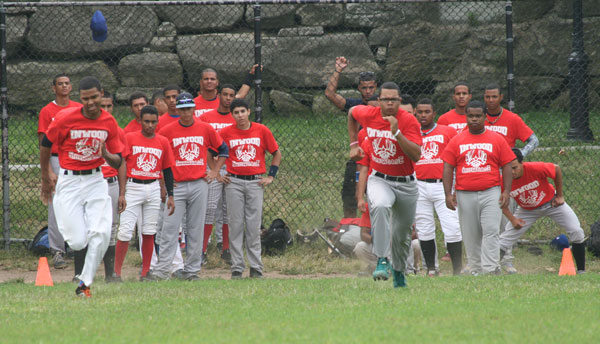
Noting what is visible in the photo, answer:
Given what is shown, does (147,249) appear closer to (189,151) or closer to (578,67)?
(189,151)

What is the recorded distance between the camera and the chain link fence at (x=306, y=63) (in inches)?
501

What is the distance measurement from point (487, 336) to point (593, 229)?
564 cm

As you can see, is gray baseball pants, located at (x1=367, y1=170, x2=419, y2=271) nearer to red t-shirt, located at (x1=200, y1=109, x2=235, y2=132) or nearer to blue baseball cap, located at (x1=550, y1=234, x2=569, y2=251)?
red t-shirt, located at (x1=200, y1=109, x2=235, y2=132)

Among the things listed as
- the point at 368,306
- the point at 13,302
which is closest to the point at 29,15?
the point at 13,302

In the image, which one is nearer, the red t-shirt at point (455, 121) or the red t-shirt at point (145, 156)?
the red t-shirt at point (145, 156)

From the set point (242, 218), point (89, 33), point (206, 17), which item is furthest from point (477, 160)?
point (89, 33)

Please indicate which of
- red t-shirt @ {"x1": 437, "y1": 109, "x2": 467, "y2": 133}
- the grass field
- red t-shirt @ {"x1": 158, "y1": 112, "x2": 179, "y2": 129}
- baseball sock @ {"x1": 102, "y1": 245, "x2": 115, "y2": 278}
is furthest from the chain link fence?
the grass field

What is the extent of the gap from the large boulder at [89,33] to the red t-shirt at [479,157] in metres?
6.54

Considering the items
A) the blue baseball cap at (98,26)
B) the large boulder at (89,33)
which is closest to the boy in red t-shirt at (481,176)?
the blue baseball cap at (98,26)

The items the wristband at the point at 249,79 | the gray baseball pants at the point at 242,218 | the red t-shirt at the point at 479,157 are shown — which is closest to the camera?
the red t-shirt at the point at 479,157

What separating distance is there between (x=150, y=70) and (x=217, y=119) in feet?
12.4

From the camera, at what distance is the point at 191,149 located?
926cm

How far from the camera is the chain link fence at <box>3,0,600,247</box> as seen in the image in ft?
41.8

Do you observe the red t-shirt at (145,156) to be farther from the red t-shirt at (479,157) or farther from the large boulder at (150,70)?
the large boulder at (150,70)
